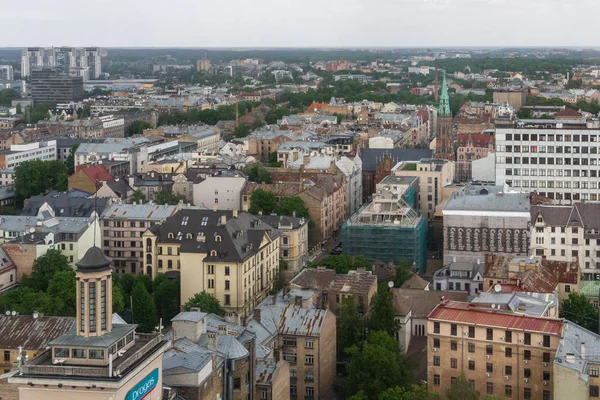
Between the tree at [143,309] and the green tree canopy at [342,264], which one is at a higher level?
the green tree canopy at [342,264]

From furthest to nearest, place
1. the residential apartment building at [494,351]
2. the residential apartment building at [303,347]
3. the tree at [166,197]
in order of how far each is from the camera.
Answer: the tree at [166,197] → the residential apartment building at [303,347] → the residential apartment building at [494,351]

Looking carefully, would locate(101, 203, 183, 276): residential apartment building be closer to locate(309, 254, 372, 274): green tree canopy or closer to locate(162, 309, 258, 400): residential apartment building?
locate(309, 254, 372, 274): green tree canopy

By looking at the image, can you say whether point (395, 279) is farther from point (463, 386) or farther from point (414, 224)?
point (463, 386)

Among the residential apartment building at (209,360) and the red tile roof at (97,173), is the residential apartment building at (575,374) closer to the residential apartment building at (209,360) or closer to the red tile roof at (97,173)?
the residential apartment building at (209,360)

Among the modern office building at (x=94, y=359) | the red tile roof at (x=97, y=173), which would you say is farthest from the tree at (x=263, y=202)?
the modern office building at (x=94, y=359)

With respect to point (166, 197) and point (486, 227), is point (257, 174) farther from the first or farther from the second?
point (486, 227)

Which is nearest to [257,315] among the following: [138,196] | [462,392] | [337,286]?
[337,286]

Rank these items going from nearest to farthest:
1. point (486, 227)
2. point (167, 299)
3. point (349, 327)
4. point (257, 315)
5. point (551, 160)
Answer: point (257, 315)
point (349, 327)
point (167, 299)
point (486, 227)
point (551, 160)
